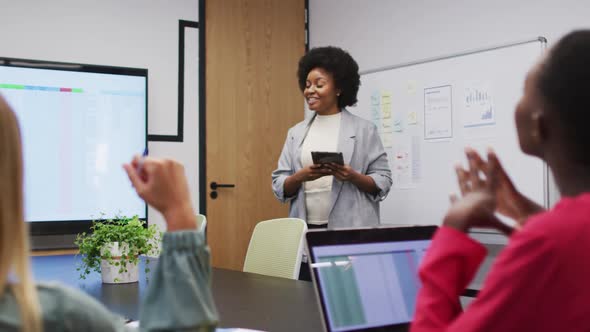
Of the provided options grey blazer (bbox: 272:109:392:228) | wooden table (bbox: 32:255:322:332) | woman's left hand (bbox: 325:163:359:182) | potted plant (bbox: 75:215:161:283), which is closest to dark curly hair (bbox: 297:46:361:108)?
grey blazer (bbox: 272:109:392:228)

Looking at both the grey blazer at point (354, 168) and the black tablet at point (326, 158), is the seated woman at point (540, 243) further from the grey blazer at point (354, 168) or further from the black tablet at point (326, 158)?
the grey blazer at point (354, 168)

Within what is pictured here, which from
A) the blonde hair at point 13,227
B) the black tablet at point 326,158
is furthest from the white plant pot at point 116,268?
the blonde hair at point 13,227

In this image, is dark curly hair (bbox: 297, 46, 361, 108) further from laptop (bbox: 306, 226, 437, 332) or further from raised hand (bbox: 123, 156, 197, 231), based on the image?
raised hand (bbox: 123, 156, 197, 231)

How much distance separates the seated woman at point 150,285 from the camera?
63cm

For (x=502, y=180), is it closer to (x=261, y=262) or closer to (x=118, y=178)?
(x=261, y=262)

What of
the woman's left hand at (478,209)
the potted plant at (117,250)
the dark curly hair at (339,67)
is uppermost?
the dark curly hair at (339,67)

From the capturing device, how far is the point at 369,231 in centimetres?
116

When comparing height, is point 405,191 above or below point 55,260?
above

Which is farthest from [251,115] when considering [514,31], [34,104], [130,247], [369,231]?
[369,231]

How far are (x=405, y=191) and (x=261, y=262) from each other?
1.66m

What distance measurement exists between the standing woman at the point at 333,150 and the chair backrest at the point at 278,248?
480 mm

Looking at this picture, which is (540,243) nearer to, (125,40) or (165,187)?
(165,187)

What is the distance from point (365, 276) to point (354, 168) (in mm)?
2331

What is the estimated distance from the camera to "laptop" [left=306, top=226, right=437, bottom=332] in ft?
3.52
